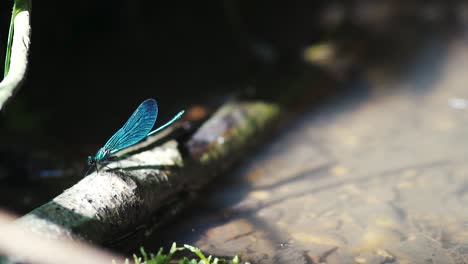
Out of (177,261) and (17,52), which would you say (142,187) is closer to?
(177,261)

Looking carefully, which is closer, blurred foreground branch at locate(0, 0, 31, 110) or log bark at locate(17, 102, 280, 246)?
blurred foreground branch at locate(0, 0, 31, 110)

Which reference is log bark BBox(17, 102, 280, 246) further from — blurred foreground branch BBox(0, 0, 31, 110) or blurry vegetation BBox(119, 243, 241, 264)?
blurred foreground branch BBox(0, 0, 31, 110)

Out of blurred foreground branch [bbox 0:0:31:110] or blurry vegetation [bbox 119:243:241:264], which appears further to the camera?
blurry vegetation [bbox 119:243:241:264]

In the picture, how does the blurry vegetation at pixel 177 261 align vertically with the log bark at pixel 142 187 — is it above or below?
below

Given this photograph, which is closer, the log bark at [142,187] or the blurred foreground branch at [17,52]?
the blurred foreground branch at [17,52]

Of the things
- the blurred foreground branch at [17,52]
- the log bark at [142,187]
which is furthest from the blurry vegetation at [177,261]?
the blurred foreground branch at [17,52]

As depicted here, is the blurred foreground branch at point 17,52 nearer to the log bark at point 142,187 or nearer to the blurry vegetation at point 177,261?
the log bark at point 142,187

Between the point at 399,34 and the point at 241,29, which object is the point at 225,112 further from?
the point at 399,34

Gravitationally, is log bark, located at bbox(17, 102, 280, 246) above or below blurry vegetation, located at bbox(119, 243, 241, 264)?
above

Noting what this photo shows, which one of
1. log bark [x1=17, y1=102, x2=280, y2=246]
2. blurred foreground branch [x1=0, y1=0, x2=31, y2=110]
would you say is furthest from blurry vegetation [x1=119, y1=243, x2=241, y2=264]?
blurred foreground branch [x1=0, y1=0, x2=31, y2=110]
